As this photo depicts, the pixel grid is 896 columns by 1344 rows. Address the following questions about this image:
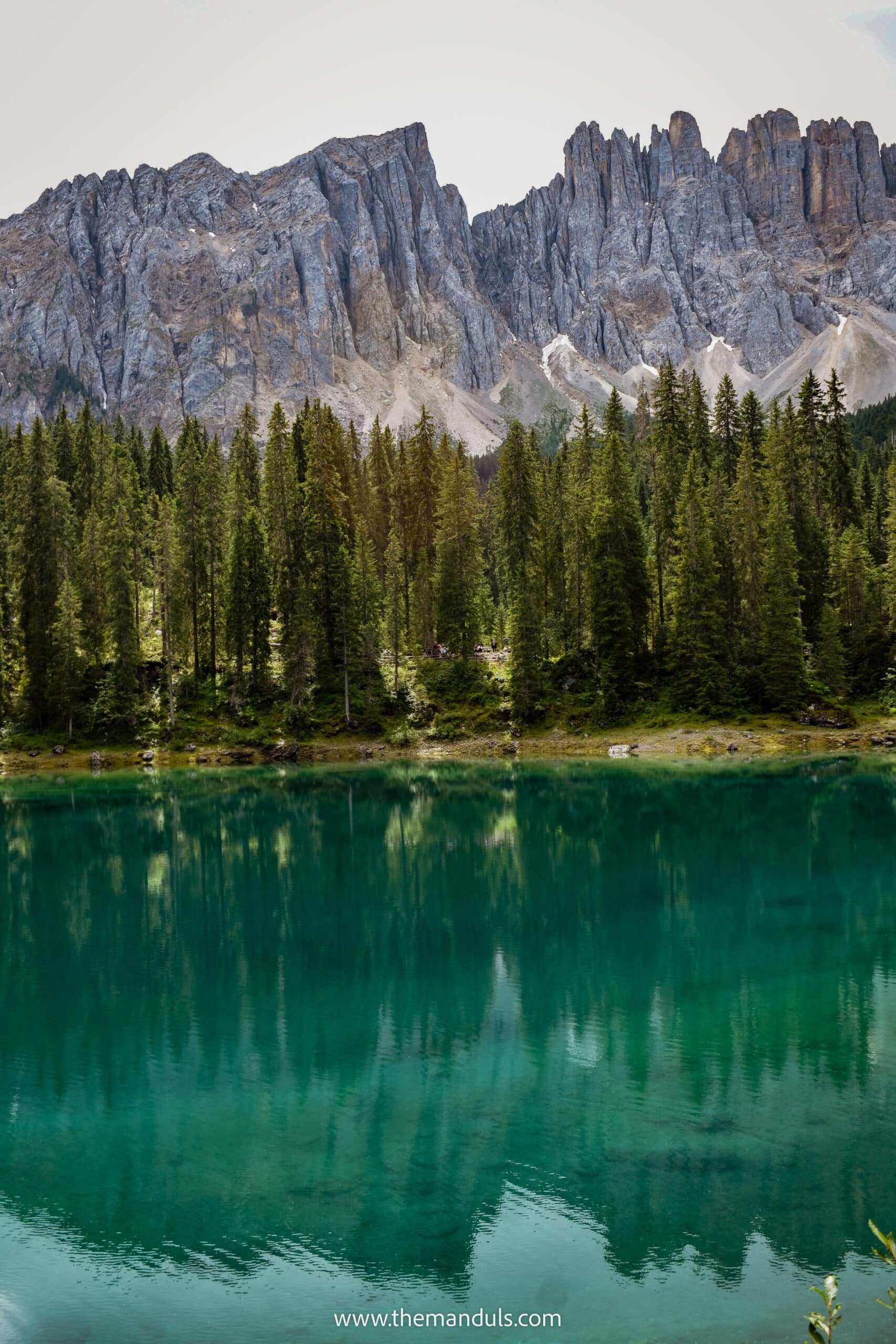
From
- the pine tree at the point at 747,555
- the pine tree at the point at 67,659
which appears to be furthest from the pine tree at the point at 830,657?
the pine tree at the point at 67,659

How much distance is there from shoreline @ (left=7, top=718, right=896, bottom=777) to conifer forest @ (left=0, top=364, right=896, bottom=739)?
2300 millimetres

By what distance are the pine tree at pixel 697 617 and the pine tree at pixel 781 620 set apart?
293cm

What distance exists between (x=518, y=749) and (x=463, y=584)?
15.3m

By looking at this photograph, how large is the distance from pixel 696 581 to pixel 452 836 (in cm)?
3492

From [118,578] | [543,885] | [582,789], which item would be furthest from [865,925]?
[118,578]

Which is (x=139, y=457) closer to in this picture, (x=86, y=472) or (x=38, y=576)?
(x=86, y=472)

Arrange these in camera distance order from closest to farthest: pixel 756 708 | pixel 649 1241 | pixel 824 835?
pixel 649 1241
pixel 824 835
pixel 756 708

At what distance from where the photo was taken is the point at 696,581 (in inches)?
2773

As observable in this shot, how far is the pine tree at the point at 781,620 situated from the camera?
2694 inches

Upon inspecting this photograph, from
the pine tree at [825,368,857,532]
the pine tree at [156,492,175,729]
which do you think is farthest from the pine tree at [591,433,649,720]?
the pine tree at [156,492,175,729]

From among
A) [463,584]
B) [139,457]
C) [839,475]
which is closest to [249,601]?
[463,584]

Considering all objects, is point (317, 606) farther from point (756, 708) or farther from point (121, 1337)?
point (121, 1337)

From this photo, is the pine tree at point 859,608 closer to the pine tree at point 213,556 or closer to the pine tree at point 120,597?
the pine tree at point 213,556

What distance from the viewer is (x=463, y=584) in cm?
7800
